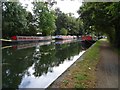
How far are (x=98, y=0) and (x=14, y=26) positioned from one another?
29465 millimetres

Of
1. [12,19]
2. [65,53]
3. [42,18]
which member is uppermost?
[42,18]

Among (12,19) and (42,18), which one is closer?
(12,19)

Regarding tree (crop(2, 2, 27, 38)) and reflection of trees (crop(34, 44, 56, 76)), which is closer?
reflection of trees (crop(34, 44, 56, 76))

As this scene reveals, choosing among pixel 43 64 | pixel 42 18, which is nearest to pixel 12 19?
pixel 42 18

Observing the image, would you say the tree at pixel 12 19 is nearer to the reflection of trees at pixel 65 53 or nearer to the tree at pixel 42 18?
the reflection of trees at pixel 65 53

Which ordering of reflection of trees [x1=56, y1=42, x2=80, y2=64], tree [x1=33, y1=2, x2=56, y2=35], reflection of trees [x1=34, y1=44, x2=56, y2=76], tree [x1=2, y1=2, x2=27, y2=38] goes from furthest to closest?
tree [x1=33, y1=2, x2=56, y2=35]
tree [x1=2, y1=2, x2=27, y2=38]
reflection of trees [x1=56, y1=42, x2=80, y2=64]
reflection of trees [x1=34, y1=44, x2=56, y2=76]

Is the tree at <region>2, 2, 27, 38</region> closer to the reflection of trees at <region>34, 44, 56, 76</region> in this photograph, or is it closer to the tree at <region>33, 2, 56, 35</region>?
the tree at <region>33, 2, 56, 35</region>

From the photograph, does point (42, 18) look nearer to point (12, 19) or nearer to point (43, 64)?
point (12, 19)

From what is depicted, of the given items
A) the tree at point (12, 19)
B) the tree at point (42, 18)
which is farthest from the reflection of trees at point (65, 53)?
the tree at point (42, 18)

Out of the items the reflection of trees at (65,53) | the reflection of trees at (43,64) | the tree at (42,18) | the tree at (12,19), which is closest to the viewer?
the reflection of trees at (43,64)

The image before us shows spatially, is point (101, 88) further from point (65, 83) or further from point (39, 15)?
point (39, 15)

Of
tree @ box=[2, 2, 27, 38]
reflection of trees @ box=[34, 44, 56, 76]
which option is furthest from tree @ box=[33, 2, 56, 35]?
reflection of trees @ box=[34, 44, 56, 76]

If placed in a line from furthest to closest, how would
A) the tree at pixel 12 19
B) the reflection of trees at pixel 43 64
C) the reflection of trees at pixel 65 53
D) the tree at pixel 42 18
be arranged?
the tree at pixel 42 18, the tree at pixel 12 19, the reflection of trees at pixel 65 53, the reflection of trees at pixel 43 64

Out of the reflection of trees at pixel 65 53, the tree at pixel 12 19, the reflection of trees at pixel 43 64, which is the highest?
the tree at pixel 12 19
